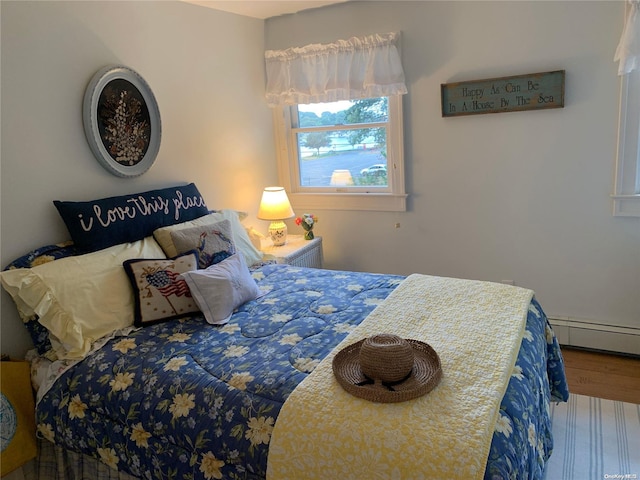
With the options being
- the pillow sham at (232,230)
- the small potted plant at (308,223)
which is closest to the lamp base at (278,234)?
the small potted plant at (308,223)

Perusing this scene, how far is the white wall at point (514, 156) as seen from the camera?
281cm

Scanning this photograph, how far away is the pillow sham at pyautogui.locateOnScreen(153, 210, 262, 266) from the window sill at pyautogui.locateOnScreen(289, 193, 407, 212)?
0.89 m

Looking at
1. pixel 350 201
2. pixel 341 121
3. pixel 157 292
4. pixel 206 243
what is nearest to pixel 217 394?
pixel 157 292

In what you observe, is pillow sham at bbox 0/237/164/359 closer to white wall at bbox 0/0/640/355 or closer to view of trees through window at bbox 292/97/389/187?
white wall at bbox 0/0/640/355

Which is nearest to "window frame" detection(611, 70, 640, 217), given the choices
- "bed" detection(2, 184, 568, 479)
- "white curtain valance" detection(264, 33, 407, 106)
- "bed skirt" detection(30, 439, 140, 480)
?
"bed" detection(2, 184, 568, 479)

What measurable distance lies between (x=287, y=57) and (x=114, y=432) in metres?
2.77

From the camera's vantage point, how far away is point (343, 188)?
147 inches

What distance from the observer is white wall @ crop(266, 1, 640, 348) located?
2814mm

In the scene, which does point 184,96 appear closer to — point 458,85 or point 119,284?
point 119,284

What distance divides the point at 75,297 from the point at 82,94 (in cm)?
105

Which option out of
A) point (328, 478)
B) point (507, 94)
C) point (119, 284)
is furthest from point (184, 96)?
point (328, 478)

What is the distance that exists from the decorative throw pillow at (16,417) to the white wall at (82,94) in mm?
194

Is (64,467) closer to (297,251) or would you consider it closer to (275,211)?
(297,251)

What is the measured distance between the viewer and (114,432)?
176 centimetres
